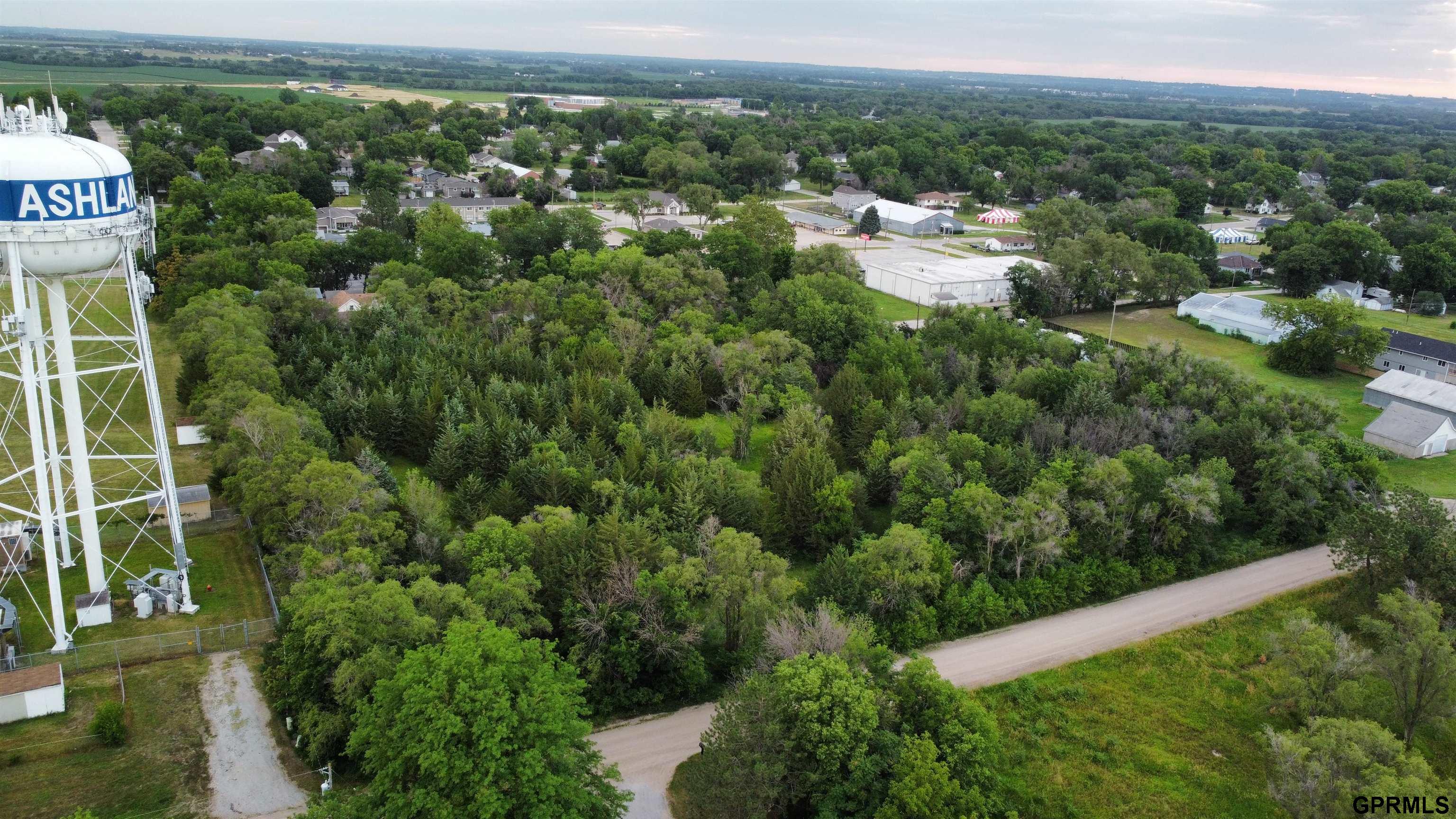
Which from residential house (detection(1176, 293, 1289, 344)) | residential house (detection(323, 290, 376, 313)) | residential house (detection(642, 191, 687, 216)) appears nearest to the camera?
residential house (detection(323, 290, 376, 313))

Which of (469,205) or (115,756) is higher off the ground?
(469,205)

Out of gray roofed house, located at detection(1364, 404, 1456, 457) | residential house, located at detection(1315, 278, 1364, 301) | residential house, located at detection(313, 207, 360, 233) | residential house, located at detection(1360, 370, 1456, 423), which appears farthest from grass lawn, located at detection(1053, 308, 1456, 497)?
residential house, located at detection(313, 207, 360, 233)

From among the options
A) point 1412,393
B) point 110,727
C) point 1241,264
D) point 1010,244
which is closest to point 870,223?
point 1010,244

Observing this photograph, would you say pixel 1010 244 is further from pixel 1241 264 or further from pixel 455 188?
pixel 455 188

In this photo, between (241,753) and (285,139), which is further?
(285,139)

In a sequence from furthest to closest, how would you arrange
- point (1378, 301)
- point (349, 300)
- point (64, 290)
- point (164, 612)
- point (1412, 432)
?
point (1378, 301) → point (349, 300) → point (1412, 432) → point (164, 612) → point (64, 290)

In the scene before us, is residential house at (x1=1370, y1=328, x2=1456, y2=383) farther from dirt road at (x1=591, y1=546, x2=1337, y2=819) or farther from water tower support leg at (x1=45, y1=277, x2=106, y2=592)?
→ water tower support leg at (x1=45, y1=277, x2=106, y2=592)

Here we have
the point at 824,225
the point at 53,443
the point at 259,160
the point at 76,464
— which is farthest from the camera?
the point at 824,225

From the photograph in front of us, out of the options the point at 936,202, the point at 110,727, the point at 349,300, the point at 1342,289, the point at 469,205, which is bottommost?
the point at 110,727
